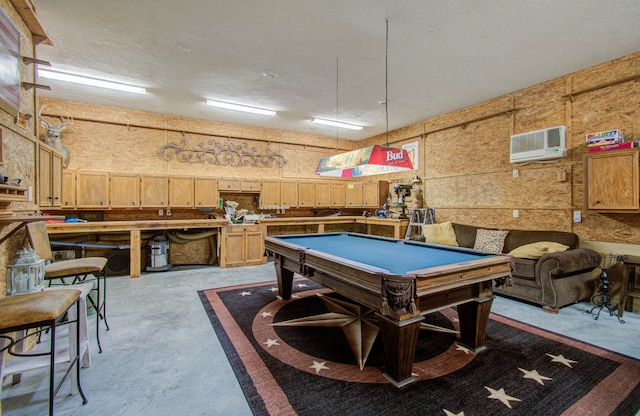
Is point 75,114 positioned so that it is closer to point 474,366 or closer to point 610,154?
point 474,366

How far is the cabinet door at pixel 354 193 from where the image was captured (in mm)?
8189

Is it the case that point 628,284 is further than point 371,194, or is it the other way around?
point 371,194

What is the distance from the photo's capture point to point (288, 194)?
7453mm

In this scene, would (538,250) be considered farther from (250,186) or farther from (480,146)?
(250,186)

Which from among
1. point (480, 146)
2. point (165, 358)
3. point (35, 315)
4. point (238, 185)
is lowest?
point (165, 358)

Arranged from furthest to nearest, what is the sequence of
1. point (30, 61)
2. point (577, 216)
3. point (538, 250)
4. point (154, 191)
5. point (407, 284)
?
point (154, 191)
point (577, 216)
point (538, 250)
point (30, 61)
point (407, 284)

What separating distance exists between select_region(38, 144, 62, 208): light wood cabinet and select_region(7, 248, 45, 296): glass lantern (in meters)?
0.95

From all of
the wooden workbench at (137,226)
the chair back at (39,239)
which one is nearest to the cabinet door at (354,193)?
the wooden workbench at (137,226)

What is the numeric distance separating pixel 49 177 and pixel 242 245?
11.7ft

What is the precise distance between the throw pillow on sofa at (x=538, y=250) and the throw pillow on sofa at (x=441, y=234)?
1446 millimetres

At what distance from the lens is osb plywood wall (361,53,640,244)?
3977 millimetres

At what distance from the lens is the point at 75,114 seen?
5719 millimetres

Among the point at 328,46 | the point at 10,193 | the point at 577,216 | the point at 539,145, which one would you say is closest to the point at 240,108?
the point at 328,46

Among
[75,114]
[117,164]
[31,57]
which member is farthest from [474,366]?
[75,114]
